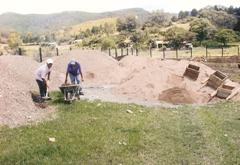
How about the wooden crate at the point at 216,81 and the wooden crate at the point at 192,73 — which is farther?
the wooden crate at the point at 192,73

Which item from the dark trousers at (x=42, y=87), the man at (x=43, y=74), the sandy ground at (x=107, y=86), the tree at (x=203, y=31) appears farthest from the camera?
the tree at (x=203, y=31)

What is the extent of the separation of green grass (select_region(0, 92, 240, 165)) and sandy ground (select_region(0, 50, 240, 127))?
1.01 metres

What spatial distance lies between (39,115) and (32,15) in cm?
19556

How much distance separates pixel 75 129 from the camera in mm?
8141

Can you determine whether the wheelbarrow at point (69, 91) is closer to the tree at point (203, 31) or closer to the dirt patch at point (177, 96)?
the dirt patch at point (177, 96)

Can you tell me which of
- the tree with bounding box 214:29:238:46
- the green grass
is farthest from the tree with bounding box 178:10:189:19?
the green grass

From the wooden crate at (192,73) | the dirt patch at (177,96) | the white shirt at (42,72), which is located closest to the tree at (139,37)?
the wooden crate at (192,73)

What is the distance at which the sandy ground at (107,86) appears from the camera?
9391 millimetres

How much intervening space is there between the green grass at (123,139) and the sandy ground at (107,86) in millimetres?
1013

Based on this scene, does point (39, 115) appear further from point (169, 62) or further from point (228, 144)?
point (169, 62)

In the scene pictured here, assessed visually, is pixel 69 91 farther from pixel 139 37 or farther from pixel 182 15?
pixel 182 15

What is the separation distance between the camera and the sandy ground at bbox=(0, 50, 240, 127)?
30.8 feet

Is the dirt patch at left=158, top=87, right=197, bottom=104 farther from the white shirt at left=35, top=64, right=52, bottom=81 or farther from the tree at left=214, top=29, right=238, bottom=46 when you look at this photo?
the tree at left=214, top=29, right=238, bottom=46

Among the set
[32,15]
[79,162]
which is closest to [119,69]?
[79,162]
